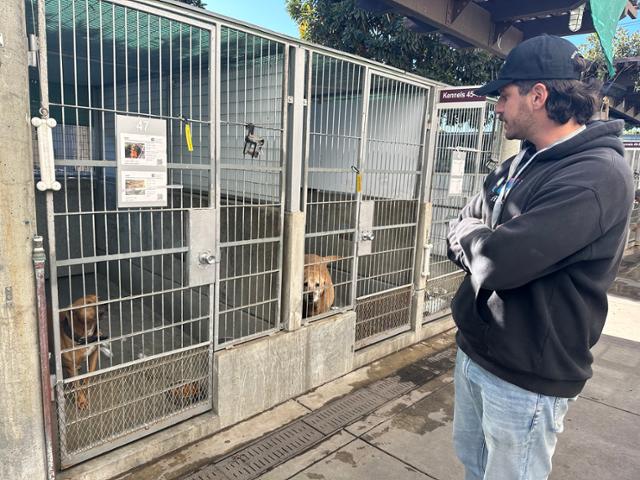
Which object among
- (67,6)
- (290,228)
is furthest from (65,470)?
(67,6)

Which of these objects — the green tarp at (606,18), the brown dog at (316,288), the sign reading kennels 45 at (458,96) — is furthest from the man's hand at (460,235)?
the green tarp at (606,18)

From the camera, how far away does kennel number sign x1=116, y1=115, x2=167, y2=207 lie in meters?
2.51

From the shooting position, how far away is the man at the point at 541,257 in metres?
1.52

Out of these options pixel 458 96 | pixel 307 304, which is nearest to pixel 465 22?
pixel 458 96

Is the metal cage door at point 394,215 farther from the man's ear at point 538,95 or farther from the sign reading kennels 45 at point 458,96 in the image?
the man's ear at point 538,95

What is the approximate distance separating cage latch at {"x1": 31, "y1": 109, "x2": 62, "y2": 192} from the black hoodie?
2065mm

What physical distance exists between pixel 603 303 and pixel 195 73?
489 cm

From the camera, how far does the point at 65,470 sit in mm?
2629

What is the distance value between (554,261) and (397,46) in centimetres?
926

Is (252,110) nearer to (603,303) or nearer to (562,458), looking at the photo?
(603,303)

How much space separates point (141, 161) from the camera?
2.59m

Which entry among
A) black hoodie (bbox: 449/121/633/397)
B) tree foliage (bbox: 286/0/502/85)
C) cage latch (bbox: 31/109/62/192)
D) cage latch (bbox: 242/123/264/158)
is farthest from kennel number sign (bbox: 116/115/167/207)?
tree foliage (bbox: 286/0/502/85)

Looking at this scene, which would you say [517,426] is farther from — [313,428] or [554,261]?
[313,428]

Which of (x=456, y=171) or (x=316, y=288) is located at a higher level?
(x=456, y=171)
